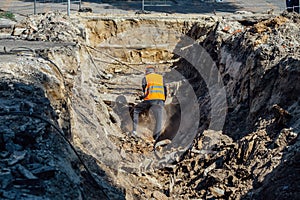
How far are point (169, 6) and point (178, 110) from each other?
11657 millimetres

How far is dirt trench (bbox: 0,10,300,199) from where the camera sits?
28.9 feet

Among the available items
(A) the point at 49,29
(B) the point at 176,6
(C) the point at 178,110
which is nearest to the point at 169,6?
(B) the point at 176,6

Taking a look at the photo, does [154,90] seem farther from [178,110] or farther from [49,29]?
[49,29]

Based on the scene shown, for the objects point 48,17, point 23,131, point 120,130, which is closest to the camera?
point 23,131

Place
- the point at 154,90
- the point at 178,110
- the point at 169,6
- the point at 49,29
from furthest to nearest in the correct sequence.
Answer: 1. the point at 169,6
2. the point at 49,29
3. the point at 178,110
4. the point at 154,90

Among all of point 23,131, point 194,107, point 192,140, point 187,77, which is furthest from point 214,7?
point 23,131

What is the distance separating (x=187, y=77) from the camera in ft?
54.2

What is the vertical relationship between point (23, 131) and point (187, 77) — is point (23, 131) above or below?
below

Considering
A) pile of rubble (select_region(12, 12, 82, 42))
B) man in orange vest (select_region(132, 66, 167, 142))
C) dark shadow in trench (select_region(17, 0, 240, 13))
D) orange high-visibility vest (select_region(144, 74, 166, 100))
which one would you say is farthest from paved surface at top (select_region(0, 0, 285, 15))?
orange high-visibility vest (select_region(144, 74, 166, 100))

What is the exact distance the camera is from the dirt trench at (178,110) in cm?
880

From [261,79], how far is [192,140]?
2119 mm

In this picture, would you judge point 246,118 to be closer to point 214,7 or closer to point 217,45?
point 217,45

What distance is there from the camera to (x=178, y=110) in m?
15.1

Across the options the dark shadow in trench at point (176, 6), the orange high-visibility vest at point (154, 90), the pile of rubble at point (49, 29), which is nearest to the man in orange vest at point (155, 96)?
the orange high-visibility vest at point (154, 90)
